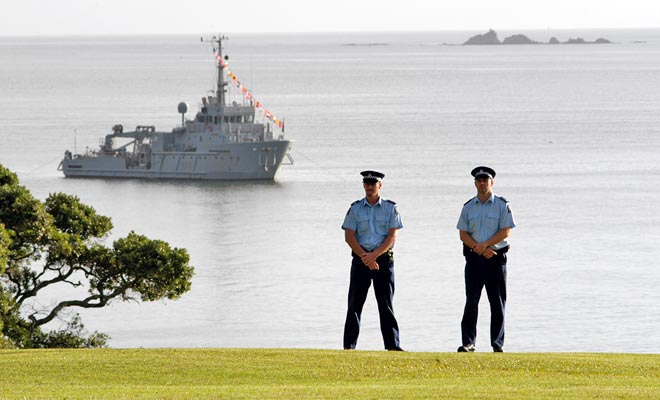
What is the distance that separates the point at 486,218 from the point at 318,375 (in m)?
2.87

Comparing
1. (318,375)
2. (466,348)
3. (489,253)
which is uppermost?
(489,253)

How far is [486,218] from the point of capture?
17062mm

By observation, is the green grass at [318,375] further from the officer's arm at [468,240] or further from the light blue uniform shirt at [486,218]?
the light blue uniform shirt at [486,218]

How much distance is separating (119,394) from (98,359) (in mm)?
2148

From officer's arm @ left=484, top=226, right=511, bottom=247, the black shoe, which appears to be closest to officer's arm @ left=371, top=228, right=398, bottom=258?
officer's arm @ left=484, top=226, right=511, bottom=247

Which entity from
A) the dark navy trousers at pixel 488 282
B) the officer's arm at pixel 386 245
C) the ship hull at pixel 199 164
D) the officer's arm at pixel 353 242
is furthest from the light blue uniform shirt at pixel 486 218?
the ship hull at pixel 199 164

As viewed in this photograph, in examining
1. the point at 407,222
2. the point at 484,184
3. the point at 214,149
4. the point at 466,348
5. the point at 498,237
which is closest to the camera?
the point at 484,184

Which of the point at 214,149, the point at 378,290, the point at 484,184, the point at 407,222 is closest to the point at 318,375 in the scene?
the point at 378,290

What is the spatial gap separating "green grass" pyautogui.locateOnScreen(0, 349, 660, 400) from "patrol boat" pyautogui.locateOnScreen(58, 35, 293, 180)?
67.2m

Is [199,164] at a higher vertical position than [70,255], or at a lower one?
lower

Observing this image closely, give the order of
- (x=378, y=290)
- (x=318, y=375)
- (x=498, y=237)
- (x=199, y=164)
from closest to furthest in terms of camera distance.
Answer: (x=318, y=375), (x=498, y=237), (x=378, y=290), (x=199, y=164)

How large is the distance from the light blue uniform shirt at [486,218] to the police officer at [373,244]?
30.4 inches

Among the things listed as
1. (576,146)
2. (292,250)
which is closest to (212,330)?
(292,250)

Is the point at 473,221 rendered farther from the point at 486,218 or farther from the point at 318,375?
the point at 318,375
